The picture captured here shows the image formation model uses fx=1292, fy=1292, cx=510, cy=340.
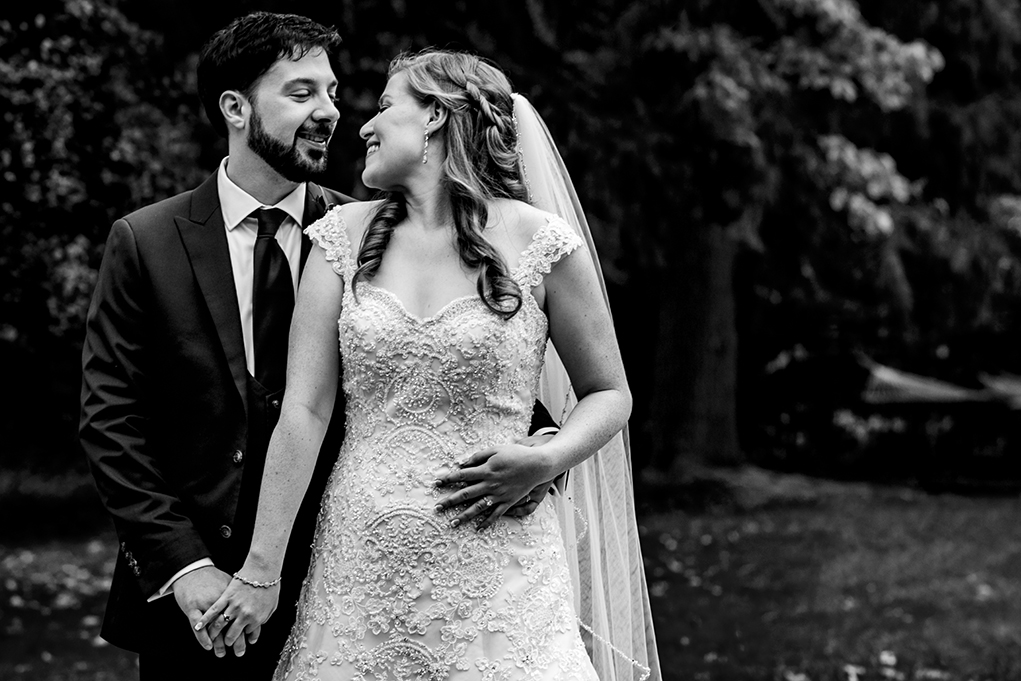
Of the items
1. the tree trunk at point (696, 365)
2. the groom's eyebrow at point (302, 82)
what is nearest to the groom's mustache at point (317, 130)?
the groom's eyebrow at point (302, 82)

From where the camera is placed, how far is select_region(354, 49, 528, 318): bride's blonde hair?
3.14m

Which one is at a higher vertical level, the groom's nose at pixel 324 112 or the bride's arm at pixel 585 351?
the groom's nose at pixel 324 112

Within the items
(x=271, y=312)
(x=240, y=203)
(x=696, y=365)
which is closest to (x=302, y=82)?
(x=240, y=203)

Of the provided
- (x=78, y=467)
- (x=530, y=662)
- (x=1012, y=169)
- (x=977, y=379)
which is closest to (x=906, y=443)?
(x=977, y=379)

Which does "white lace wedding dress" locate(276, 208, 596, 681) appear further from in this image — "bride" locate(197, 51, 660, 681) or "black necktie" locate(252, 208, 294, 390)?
"black necktie" locate(252, 208, 294, 390)

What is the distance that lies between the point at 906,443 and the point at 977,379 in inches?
117

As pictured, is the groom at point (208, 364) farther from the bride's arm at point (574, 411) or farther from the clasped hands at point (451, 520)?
the bride's arm at point (574, 411)

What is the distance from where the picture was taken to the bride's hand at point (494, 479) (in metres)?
3.06

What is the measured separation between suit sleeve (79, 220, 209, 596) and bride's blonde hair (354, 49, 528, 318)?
2.13 ft

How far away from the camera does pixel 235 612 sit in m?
3.08

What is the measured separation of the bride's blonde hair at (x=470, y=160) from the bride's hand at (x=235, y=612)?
79 centimetres

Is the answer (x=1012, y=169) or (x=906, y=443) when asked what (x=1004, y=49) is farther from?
(x=906, y=443)

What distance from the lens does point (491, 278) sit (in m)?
3.12

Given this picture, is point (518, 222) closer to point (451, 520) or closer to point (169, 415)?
point (451, 520)
